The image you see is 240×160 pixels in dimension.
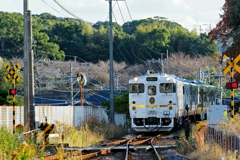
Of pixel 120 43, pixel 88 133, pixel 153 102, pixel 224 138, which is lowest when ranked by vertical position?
pixel 88 133

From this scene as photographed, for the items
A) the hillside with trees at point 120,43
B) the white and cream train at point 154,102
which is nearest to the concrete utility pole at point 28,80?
the white and cream train at point 154,102

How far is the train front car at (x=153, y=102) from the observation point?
24.9 metres

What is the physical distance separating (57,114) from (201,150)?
12043 mm

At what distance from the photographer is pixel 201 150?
1445 centimetres

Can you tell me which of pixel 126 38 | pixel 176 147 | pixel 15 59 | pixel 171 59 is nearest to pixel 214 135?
pixel 176 147

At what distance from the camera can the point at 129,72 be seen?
71.8 m

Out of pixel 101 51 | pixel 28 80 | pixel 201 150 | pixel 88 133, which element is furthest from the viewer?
pixel 101 51

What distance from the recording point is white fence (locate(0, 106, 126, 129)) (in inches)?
849

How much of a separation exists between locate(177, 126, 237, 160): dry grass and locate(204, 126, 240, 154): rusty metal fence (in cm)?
16

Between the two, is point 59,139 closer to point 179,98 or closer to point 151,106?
point 151,106

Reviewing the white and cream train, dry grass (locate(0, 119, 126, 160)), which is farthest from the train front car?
dry grass (locate(0, 119, 126, 160))

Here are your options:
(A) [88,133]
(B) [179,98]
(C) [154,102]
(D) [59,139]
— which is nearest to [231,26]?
(B) [179,98]

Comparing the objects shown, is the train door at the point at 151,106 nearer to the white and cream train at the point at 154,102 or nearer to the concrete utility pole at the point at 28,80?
the white and cream train at the point at 154,102

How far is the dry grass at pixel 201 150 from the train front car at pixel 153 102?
714 centimetres
